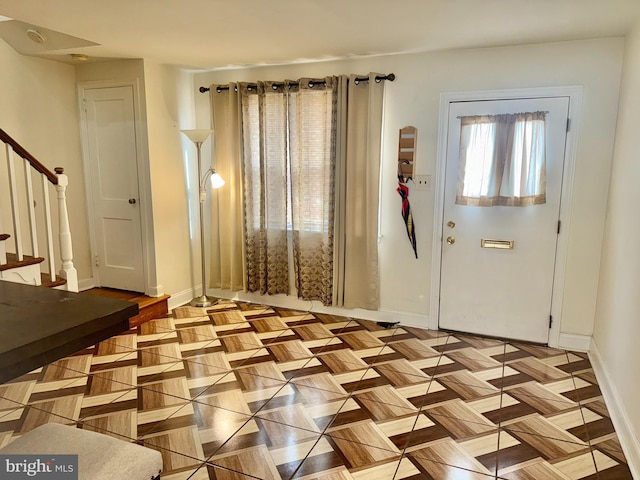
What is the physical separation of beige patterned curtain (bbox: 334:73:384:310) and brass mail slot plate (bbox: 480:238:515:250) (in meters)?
0.90

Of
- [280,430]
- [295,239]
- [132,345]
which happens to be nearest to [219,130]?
[295,239]

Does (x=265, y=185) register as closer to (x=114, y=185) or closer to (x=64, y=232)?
(x=114, y=185)

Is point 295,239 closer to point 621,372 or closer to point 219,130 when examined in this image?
point 219,130

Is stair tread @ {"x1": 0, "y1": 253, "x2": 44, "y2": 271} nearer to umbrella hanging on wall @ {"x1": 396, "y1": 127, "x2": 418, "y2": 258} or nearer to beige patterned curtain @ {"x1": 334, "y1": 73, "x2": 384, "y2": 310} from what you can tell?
beige patterned curtain @ {"x1": 334, "y1": 73, "x2": 384, "y2": 310}

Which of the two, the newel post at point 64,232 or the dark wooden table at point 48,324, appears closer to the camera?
the dark wooden table at point 48,324

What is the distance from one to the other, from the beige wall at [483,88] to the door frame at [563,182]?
0.13ft

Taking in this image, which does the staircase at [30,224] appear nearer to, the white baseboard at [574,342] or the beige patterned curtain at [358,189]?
the beige patterned curtain at [358,189]

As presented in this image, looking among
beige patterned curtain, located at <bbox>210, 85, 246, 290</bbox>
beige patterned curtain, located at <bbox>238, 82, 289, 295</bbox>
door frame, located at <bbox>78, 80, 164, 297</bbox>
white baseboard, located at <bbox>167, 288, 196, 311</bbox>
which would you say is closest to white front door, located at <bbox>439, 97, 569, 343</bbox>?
beige patterned curtain, located at <bbox>238, 82, 289, 295</bbox>

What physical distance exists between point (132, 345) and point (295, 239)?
1674mm

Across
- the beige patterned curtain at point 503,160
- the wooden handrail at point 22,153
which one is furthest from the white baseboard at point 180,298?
the beige patterned curtain at point 503,160

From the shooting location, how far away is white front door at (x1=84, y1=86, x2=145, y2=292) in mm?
4113

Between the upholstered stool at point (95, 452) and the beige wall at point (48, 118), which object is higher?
the beige wall at point (48, 118)

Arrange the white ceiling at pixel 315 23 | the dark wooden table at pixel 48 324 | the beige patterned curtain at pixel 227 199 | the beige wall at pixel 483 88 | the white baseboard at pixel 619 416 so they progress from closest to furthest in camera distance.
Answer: the dark wooden table at pixel 48 324 < the white baseboard at pixel 619 416 < the white ceiling at pixel 315 23 < the beige wall at pixel 483 88 < the beige patterned curtain at pixel 227 199

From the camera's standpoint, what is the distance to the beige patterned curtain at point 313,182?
3.89 meters
